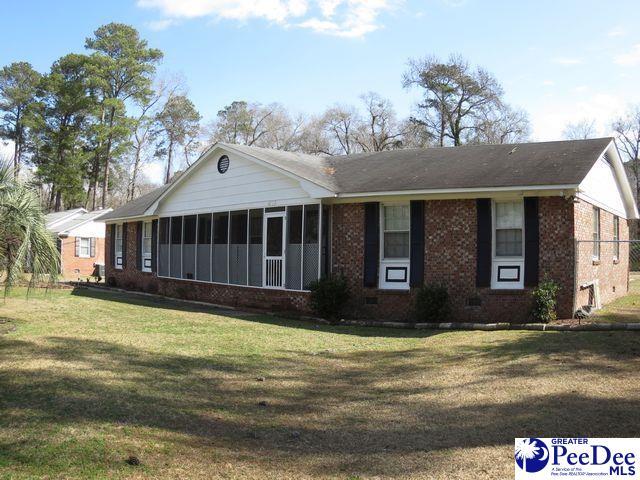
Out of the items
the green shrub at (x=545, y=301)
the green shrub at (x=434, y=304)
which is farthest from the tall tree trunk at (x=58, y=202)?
the green shrub at (x=545, y=301)

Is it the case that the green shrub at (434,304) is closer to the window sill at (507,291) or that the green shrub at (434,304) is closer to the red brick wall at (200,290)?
the window sill at (507,291)

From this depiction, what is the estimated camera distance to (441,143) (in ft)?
152

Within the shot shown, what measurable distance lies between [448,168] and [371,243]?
2.76m

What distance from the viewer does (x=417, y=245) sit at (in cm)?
1344

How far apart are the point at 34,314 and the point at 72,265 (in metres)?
23.3

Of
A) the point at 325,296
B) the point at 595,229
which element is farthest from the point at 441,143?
the point at 325,296

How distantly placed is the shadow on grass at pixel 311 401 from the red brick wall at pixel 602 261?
408 cm

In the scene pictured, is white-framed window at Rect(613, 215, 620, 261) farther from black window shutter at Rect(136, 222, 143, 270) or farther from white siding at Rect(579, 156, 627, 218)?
black window shutter at Rect(136, 222, 143, 270)

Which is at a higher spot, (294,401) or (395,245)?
(395,245)

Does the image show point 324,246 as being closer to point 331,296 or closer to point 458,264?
point 331,296

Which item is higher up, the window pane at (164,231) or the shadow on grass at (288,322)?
the window pane at (164,231)

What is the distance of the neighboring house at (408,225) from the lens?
1238 cm

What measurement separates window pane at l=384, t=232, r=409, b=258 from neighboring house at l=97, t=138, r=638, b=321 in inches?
1.0

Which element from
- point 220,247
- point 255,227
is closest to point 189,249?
point 220,247
